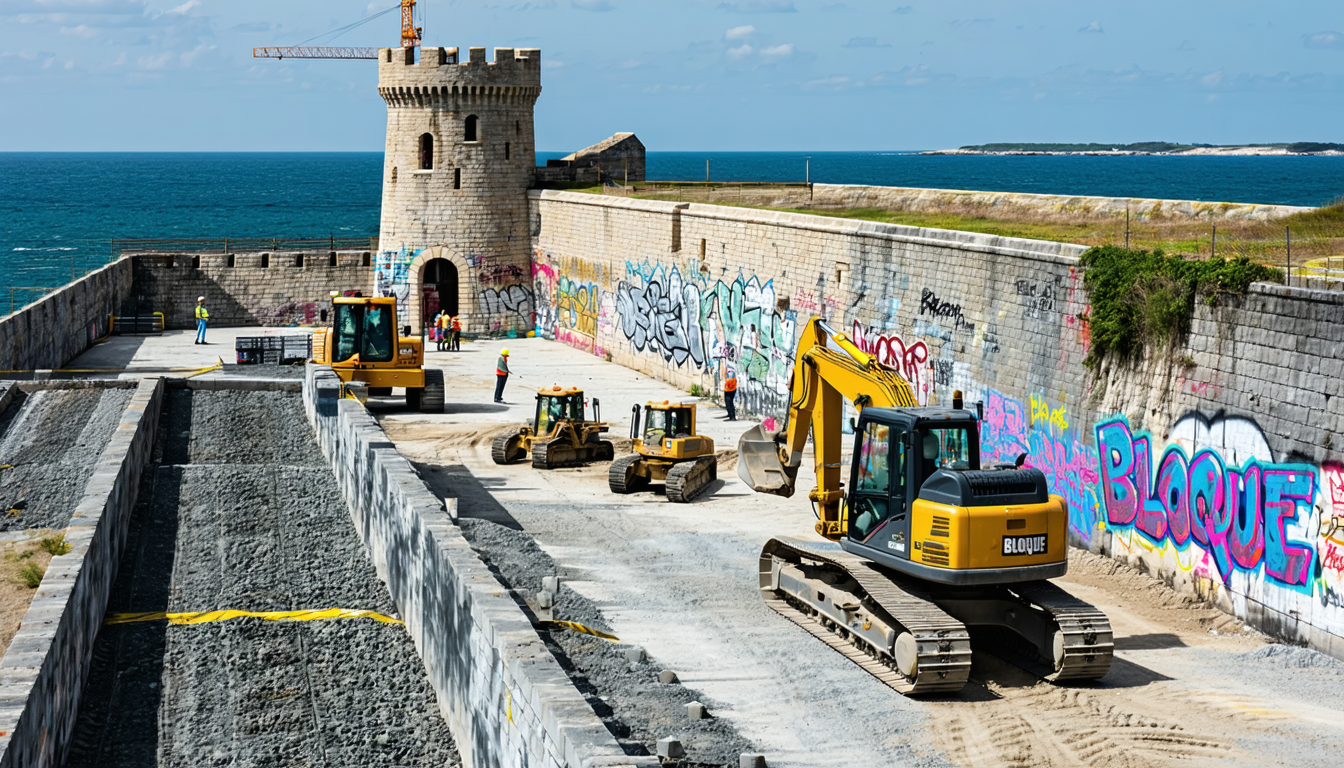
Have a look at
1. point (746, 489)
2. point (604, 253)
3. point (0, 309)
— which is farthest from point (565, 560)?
point (0, 309)

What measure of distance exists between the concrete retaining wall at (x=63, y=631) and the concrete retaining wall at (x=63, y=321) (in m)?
14.0

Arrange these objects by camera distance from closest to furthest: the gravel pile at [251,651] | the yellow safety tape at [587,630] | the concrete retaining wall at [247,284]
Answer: the gravel pile at [251,651] → the yellow safety tape at [587,630] → the concrete retaining wall at [247,284]

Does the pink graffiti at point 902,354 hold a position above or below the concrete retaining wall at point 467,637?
above

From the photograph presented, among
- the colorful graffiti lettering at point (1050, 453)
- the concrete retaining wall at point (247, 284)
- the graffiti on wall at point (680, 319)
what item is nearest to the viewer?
the colorful graffiti lettering at point (1050, 453)

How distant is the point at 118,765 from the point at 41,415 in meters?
14.3

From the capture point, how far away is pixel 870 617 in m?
15.4

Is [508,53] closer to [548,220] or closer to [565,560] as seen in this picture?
[548,220]

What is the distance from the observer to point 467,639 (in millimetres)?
13156

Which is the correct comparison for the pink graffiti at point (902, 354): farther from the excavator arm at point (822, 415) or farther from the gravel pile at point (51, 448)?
the gravel pile at point (51, 448)

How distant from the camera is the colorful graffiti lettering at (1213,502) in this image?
1634cm

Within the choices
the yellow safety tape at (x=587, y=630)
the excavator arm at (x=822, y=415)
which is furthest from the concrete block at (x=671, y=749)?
the excavator arm at (x=822, y=415)

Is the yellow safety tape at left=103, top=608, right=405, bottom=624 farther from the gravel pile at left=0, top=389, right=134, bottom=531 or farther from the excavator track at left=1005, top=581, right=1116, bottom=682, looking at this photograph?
the excavator track at left=1005, top=581, right=1116, bottom=682

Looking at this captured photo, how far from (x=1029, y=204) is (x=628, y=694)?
21075 millimetres

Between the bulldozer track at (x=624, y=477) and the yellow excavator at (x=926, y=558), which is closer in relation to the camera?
the yellow excavator at (x=926, y=558)
